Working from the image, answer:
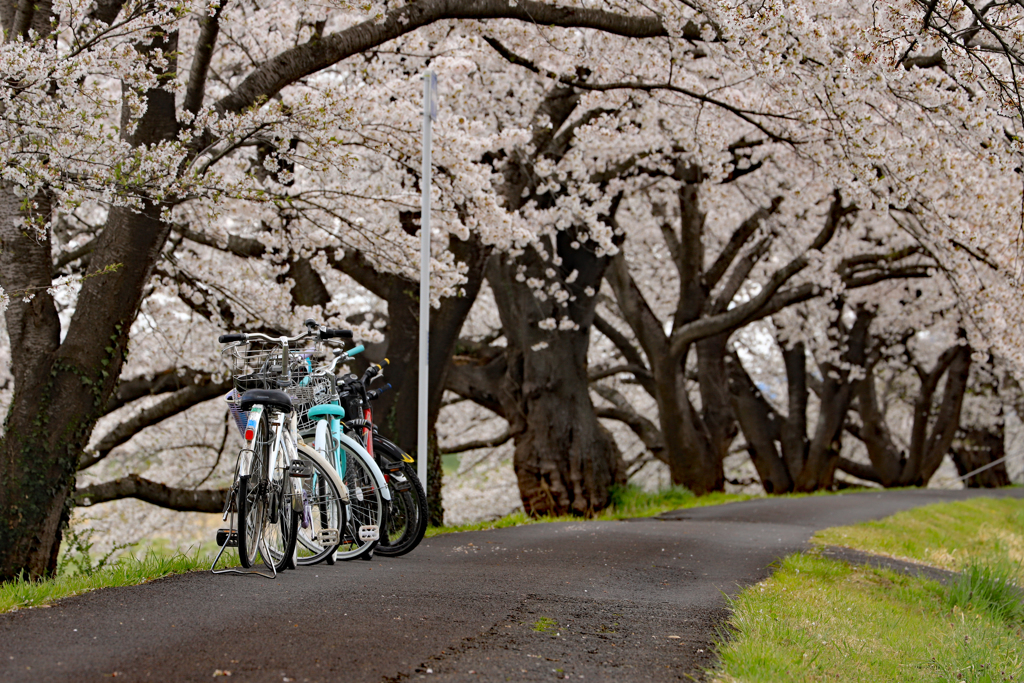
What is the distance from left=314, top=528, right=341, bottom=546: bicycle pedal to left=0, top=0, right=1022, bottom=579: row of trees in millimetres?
2027

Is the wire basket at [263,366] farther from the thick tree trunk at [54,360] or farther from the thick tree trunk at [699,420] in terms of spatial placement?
the thick tree trunk at [699,420]

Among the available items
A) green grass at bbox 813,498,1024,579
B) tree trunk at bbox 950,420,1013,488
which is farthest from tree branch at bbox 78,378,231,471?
tree trunk at bbox 950,420,1013,488

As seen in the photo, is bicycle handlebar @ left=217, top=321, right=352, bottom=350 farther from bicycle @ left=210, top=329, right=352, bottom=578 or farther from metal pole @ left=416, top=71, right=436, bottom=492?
metal pole @ left=416, top=71, right=436, bottom=492

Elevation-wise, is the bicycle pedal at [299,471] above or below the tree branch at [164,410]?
below

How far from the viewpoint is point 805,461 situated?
68.3 ft

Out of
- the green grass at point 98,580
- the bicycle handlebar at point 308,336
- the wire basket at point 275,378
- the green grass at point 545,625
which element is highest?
the bicycle handlebar at point 308,336

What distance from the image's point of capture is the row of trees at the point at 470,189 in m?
6.37

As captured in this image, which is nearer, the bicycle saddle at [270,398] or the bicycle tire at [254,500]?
the bicycle tire at [254,500]

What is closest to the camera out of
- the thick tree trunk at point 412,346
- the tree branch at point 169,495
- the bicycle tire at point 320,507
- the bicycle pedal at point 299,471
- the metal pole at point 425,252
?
the bicycle pedal at point 299,471

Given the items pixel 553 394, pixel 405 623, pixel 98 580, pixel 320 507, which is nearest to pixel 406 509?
pixel 320 507

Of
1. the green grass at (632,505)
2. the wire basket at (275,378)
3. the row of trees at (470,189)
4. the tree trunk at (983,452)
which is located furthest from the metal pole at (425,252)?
the tree trunk at (983,452)

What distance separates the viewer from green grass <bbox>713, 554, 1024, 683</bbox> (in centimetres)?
389

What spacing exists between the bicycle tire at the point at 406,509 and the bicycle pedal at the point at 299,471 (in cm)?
104

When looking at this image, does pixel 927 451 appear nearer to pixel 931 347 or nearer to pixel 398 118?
pixel 931 347
